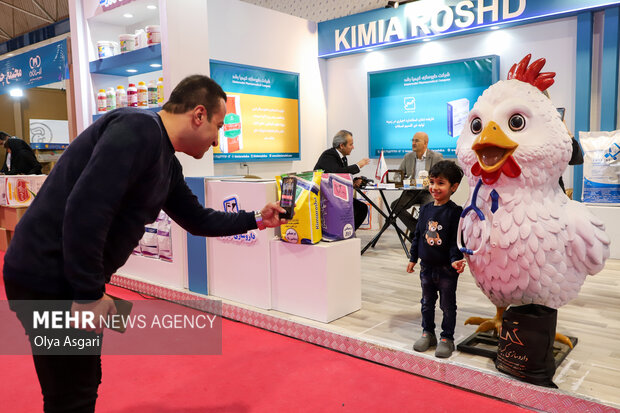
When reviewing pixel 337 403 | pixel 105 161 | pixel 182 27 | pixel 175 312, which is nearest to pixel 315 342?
pixel 337 403

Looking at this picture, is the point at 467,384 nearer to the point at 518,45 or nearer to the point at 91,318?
the point at 91,318

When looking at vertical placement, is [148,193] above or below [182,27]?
below

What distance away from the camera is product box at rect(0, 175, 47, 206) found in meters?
5.89

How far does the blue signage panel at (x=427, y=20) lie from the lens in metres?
5.54

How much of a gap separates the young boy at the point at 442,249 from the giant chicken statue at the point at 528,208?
217mm

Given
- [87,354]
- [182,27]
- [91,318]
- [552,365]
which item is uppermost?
[182,27]

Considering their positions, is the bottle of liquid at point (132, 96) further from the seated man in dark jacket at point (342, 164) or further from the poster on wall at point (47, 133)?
the poster on wall at point (47, 133)

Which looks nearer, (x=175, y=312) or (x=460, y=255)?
(x=460, y=255)

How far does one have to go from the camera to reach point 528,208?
2281 millimetres

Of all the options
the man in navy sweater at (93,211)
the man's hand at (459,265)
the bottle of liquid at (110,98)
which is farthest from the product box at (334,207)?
the bottle of liquid at (110,98)

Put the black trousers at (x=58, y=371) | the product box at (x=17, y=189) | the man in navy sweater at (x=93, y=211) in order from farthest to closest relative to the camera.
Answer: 1. the product box at (x=17, y=189)
2. the black trousers at (x=58, y=371)
3. the man in navy sweater at (x=93, y=211)

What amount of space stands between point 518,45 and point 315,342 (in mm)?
4767

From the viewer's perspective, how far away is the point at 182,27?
154 inches

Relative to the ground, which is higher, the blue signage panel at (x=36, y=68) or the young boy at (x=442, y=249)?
the blue signage panel at (x=36, y=68)
